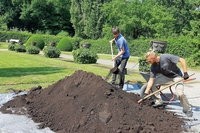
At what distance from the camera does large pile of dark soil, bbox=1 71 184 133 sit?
326 inches

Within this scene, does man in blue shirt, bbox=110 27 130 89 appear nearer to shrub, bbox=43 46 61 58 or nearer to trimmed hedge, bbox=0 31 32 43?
shrub, bbox=43 46 61 58

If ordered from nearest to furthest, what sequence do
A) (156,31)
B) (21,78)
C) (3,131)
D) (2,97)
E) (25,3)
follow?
(3,131) → (2,97) → (21,78) → (156,31) → (25,3)

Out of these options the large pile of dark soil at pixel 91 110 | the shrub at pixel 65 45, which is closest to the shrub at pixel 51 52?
the shrub at pixel 65 45

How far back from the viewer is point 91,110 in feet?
29.0

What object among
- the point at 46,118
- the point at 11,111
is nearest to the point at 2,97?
the point at 11,111

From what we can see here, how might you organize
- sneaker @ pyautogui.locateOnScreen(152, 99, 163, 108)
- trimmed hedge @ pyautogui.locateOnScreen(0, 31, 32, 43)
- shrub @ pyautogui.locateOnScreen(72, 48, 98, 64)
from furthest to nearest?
trimmed hedge @ pyautogui.locateOnScreen(0, 31, 32, 43) → shrub @ pyautogui.locateOnScreen(72, 48, 98, 64) → sneaker @ pyautogui.locateOnScreen(152, 99, 163, 108)

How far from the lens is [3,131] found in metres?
8.15

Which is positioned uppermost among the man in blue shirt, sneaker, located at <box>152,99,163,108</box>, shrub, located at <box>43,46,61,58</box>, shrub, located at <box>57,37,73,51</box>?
the man in blue shirt

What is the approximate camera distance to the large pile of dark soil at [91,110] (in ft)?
27.2

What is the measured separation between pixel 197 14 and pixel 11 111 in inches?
795

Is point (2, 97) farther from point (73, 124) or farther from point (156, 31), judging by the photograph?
point (156, 31)

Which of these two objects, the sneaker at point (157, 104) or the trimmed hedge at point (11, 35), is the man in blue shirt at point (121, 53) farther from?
the trimmed hedge at point (11, 35)

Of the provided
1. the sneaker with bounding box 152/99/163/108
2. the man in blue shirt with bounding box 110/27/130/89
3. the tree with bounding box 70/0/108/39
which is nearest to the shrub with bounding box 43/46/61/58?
the man in blue shirt with bounding box 110/27/130/89

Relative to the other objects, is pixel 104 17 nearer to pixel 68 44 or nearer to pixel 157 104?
pixel 68 44
